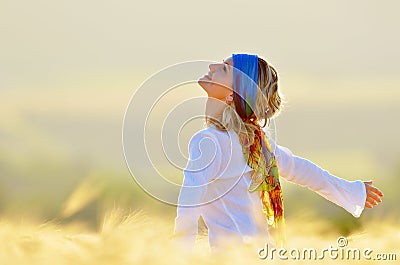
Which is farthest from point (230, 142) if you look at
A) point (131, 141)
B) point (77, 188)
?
point (77, 188)

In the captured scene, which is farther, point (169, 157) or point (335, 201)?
point (335, 201)

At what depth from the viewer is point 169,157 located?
2980 millimetres

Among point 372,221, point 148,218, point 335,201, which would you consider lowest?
point 335,201

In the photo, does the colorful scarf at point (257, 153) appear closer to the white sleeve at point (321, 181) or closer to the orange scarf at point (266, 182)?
the orange scarf at point (266, 182)

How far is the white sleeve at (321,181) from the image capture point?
3.67 m

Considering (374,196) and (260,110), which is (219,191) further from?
(374,196)

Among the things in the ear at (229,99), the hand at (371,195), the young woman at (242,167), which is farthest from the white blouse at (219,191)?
the hand at (371,195)

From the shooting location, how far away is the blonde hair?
133 inches

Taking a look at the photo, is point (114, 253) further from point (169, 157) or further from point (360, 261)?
point (169, 157)

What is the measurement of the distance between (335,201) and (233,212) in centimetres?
81

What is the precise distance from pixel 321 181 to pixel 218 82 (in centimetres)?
83

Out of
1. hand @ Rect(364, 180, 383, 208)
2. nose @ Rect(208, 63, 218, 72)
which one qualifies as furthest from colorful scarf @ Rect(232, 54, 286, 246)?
hand @ Rect(364, 180, 383, 208)
